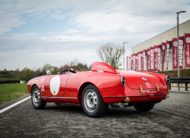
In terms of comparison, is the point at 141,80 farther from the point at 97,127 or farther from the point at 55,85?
the point at 55,85

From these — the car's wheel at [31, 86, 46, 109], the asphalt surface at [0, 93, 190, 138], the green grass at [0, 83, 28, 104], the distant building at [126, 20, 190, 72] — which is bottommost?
the green grass at [0, 83, 28, 104]

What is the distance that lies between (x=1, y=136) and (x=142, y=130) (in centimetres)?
216

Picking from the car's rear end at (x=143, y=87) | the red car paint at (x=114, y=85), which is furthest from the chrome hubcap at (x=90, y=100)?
the car's rear end at (x=143, y=87)

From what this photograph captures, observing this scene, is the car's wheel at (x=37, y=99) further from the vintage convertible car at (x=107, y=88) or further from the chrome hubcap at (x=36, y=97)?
the vintage convertible car at (x=107, y=88)

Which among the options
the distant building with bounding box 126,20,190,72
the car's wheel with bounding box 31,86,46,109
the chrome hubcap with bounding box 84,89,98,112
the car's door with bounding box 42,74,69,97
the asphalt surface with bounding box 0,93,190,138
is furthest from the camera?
the distant building with bounding box 126,20,190,72

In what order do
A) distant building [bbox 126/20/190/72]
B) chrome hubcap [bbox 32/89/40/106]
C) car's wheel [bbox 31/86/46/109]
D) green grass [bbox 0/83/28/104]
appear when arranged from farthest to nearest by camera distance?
distant building [bbox 126/20/190/72] → green grass [bbox 0/83/28/104] → chrome hubcap [bbox 32/89/40/106] → car's wheel [bbox 31/86/46/109]

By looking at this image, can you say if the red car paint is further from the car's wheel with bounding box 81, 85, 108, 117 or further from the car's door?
the car's wheel with bounding box 81, 85, 108, 117

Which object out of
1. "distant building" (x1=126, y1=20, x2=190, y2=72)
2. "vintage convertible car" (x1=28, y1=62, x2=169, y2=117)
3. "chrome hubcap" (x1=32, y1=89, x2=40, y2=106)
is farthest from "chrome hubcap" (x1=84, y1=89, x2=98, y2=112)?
"distant building" (x1=126, y1=20, x2=190, y2=72)

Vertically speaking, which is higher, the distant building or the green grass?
the distant building

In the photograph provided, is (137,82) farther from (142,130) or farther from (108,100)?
(142,130)

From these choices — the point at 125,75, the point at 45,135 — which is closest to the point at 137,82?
the point at 125,75

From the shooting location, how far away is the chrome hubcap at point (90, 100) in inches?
269

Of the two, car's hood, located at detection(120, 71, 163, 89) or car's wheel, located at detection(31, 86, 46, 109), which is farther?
car's wheel, located at detection(31, 86, 46, 109)

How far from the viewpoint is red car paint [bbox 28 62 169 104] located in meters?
6.44
